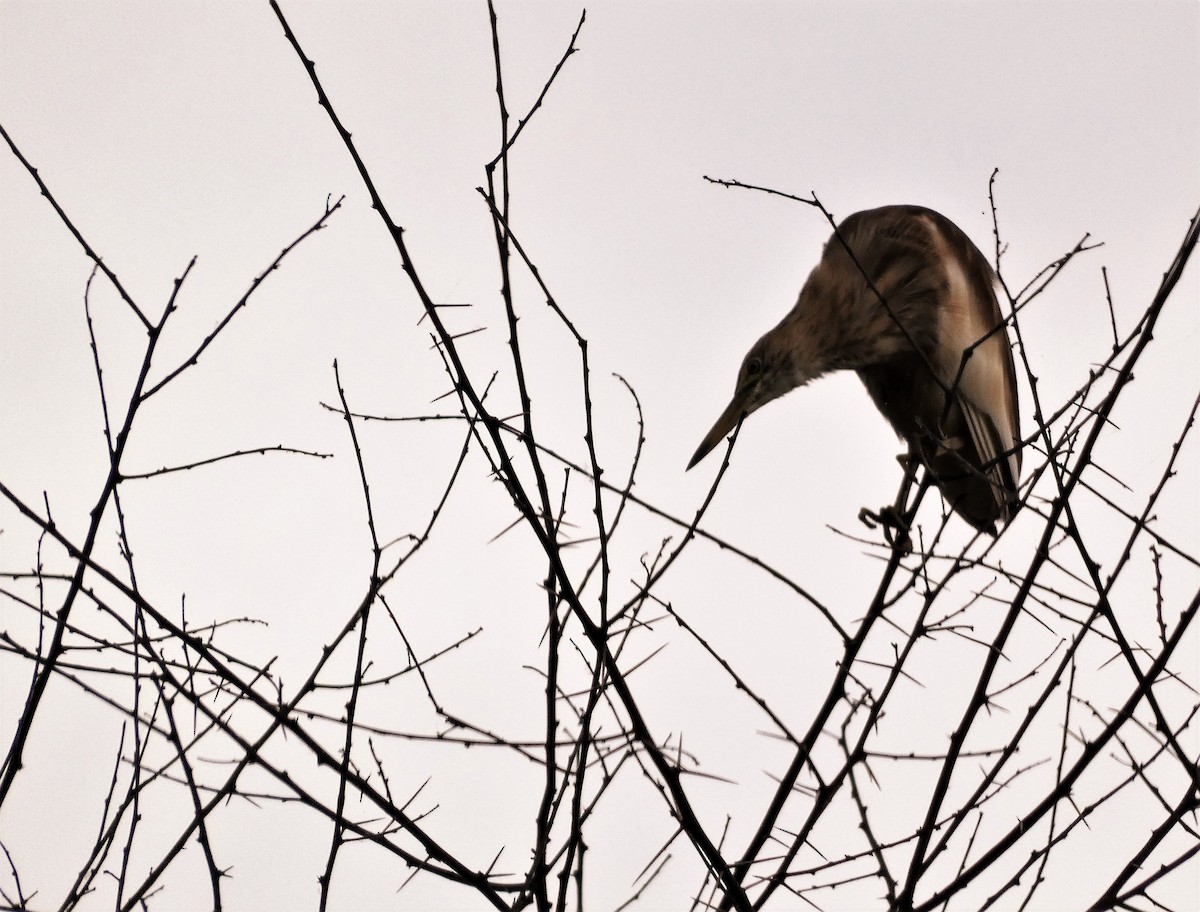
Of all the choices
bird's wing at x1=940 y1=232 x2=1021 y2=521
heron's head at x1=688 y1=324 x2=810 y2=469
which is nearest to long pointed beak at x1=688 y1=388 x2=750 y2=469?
heron's head at x1=688 y1=324 x2=810 y2=469

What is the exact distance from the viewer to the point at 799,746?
2213 millimetres

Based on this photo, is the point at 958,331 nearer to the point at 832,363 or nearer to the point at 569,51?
the point at 832,363

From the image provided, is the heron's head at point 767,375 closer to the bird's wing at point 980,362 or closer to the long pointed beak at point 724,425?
the long pointed beak at point 724,425

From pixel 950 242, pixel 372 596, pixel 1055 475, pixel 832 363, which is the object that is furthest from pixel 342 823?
pixel 950 242

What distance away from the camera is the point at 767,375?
477 cm

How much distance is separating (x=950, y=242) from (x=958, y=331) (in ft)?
1.84

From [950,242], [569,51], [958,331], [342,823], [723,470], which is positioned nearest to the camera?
[342,823]

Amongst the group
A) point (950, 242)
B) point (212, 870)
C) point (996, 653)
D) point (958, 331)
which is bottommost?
point (212, 870)

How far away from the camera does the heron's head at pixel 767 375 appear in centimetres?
476

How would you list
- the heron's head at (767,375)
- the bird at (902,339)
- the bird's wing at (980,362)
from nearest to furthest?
1. the bird's wing at (980,362)
2. the bird at (902,339)
3. the heron's head at (767,375)

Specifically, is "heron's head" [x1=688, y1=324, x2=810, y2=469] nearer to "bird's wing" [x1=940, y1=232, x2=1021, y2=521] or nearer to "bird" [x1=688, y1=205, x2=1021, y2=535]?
"bird" [x1=688, y1=205, x2=1021, y2=535]

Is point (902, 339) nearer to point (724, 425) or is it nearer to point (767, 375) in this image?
point (767, 375)

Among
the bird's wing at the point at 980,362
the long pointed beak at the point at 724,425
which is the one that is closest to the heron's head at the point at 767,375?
the long pointed beak at the point at 724,425

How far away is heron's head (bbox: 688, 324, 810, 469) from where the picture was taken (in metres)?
4.76
